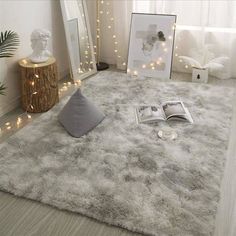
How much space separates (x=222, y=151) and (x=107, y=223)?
97 cm

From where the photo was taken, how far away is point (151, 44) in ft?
11.6

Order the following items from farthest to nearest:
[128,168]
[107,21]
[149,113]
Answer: [107,21] < [149,113] < [128,168]

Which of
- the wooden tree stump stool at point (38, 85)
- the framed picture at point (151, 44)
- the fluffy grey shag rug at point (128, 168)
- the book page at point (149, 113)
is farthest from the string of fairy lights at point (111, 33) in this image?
the wooden tree stump stool at point (38, 85)

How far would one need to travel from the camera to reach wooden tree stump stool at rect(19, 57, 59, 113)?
2.71m

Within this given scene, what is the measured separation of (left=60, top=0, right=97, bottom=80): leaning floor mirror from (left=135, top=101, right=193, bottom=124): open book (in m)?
1.11

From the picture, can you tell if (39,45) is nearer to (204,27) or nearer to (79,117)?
(79,117)

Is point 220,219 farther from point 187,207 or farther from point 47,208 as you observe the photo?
point 47,208

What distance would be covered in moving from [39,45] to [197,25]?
5.73 feet

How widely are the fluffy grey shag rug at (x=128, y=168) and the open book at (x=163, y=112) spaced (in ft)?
0.22

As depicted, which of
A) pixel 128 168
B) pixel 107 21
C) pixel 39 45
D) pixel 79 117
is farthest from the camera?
pixel 107 21

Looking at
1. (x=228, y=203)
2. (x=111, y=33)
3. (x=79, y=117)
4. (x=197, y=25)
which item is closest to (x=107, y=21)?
(x=111, y=33)

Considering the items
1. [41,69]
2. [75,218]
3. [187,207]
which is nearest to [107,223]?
[75,218]

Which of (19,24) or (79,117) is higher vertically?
(19,24)

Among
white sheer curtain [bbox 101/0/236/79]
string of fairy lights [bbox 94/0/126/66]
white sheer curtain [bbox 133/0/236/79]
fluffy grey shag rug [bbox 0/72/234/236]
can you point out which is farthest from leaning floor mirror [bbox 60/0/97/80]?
fluffy grey shag rug [bbox 0/72/234/236]
